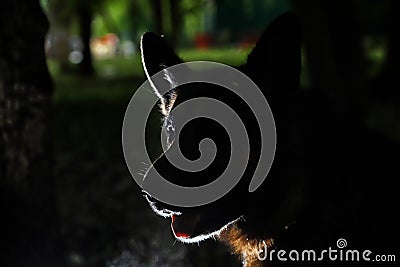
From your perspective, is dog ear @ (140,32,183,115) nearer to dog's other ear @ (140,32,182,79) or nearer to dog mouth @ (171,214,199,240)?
dog's other ear @ (140,32,182,79)

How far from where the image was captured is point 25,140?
470 centimetres

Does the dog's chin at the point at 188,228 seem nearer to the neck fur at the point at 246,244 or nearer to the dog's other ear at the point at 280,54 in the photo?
the neck fur at the point at 246,244

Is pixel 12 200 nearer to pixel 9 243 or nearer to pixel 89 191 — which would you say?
pixel 9 243

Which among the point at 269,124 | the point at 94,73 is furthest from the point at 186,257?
the point at 94,73

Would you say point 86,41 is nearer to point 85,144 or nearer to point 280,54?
point 85,144

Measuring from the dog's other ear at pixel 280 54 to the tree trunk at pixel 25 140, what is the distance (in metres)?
1.81

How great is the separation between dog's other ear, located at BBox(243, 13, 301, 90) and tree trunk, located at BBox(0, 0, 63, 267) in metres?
1.81

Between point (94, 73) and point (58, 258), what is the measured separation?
13929 mm

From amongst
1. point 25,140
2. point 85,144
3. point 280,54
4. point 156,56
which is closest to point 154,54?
point 156,56

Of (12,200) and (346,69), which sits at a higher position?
(12,200)

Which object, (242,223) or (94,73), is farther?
(94,73)

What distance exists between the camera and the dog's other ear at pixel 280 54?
3145 millimetres

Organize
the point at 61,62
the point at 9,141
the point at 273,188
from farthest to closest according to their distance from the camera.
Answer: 1. the point at 61,62
2. the point at 9,141
3. the point at 273,188

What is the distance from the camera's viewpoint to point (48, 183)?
4887 millimetres
